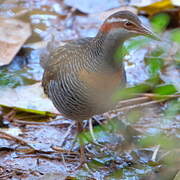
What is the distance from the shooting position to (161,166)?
13.2 ft

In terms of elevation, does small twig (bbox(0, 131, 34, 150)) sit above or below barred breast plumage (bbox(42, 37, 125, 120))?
below

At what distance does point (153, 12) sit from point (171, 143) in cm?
365

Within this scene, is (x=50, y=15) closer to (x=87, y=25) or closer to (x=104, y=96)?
(x=87, y=25)

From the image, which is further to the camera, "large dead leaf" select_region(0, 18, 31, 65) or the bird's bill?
"large dead leaf" select_region(0, 18, 31, 65)

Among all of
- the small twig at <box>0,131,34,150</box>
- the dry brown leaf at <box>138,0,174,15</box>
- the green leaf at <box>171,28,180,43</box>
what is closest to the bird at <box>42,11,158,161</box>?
the small twig at <box>0,131,34,150</box>

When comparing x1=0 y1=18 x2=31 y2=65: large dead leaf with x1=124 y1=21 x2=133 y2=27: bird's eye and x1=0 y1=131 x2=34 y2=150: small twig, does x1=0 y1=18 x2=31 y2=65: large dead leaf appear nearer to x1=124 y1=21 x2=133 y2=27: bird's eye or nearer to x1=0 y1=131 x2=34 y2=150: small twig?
x1=0 y1=131 x2=34 y2=150: small twig

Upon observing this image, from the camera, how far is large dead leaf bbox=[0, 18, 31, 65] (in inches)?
212

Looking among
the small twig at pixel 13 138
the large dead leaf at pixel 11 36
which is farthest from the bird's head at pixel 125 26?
the large dead leaf at pixel 11 36

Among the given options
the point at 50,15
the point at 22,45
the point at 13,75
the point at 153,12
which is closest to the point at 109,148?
the point at 13,75

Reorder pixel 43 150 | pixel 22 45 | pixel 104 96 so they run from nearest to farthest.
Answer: pixel 104 96 < pixel 43 150 < pixel 22 45

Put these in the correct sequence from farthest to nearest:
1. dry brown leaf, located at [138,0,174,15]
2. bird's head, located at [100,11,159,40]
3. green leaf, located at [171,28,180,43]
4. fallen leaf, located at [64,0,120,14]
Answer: fallen leaf, located at [64,0,120,14], dry brown leaf, located at [138,0,174,15], bird's head, located at [100,11,159,40], green leaf, located at [171,28,180,43]

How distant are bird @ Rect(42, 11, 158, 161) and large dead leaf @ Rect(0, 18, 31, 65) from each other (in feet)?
4.01

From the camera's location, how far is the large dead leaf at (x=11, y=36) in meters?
5.38

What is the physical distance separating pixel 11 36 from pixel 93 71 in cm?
225
